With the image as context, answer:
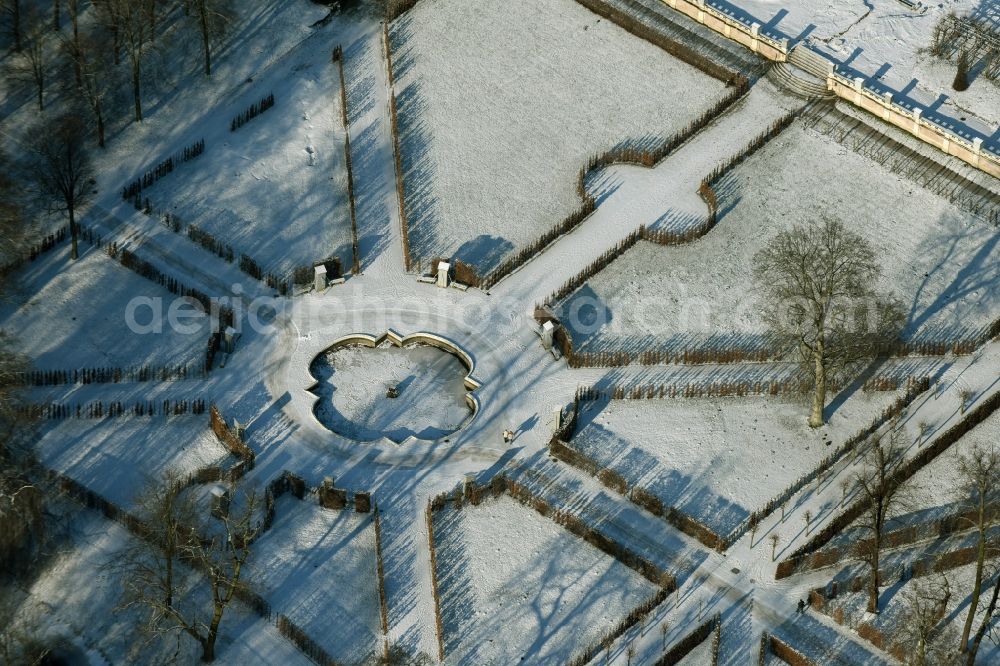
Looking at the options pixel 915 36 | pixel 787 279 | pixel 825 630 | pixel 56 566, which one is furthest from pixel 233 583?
pixel 915 36

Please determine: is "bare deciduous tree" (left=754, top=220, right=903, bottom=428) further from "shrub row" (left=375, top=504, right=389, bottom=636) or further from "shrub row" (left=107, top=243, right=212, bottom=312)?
"shrub row" (left=107, top=243, right=212, bottom=312)

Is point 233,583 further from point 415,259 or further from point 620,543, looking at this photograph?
point 415,259

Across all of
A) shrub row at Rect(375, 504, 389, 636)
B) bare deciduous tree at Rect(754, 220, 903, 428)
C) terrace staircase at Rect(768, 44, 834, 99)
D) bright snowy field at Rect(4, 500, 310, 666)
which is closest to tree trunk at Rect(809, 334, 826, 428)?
bare deciduous tree at Rect(754, 220, 903, 428)

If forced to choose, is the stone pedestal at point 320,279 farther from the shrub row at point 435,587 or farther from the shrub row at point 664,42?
the shrub row at point 664,42

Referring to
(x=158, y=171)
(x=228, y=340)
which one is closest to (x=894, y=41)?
(x=158, y=171)

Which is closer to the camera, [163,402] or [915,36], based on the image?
[163,402]

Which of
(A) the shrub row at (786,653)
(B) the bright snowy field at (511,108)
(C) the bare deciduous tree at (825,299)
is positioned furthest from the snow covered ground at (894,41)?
(A) the shrub row at (786,653)
